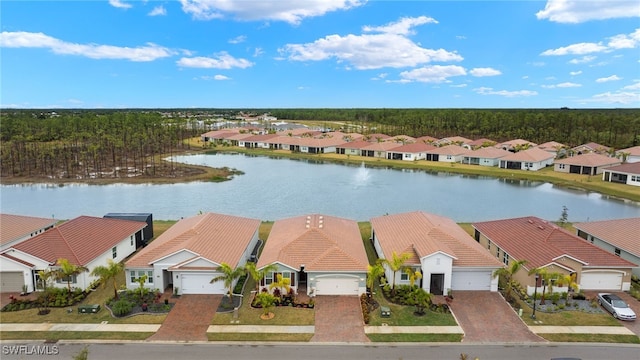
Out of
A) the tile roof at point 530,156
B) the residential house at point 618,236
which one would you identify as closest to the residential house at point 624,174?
the tile roof at point 530,156

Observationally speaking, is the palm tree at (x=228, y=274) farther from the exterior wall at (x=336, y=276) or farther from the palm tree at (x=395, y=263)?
the palm tree at (x=395, y=263)

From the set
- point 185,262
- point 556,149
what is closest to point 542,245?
point 185,262

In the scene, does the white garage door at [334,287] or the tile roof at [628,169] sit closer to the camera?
the white garage door at [334,287]

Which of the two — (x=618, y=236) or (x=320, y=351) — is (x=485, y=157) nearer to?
(x=618, y=236)

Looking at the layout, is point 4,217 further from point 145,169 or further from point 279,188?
point 145,169

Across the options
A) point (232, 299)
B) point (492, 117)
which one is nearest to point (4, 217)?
point (232, 299)

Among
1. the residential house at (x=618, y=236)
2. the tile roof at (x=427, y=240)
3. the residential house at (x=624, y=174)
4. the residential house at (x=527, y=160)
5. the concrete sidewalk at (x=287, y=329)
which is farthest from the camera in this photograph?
the residential house at (x=527, y=160)
